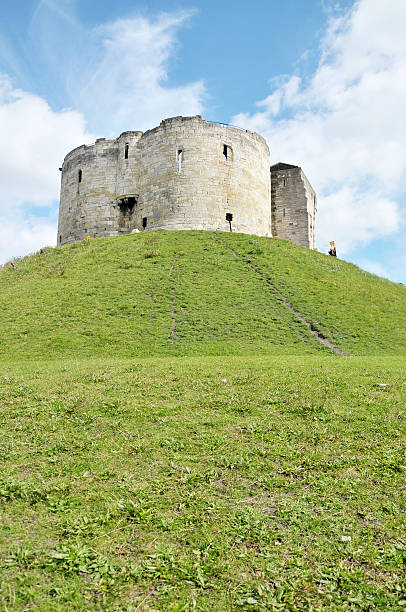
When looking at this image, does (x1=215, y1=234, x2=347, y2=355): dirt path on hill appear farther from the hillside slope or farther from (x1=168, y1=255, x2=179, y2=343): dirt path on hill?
(x1=168, y1=255, x2=179, y2=343): dirt path on hill

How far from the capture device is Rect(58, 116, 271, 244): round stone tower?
1239 inches

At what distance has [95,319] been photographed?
56.0 feet

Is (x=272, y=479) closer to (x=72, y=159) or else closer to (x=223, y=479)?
(x=223, y=479)

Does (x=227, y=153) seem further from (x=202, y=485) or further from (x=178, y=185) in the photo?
(x=202, y=485)

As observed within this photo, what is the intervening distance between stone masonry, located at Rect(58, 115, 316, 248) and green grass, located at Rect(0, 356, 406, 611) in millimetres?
24574

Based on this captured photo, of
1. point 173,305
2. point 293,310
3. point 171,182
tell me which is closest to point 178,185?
point 171,182

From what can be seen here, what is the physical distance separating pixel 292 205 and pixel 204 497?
35540 millimetres

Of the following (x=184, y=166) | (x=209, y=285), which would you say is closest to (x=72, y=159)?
(x=184, y=166)

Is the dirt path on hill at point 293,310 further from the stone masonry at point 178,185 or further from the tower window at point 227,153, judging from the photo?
the tower window at point 227,153

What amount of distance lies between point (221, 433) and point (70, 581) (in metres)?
3.24

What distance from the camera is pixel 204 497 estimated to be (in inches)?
199

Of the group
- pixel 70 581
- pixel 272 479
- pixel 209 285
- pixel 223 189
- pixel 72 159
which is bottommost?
pixel 70 581

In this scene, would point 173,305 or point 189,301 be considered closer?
point 173,305

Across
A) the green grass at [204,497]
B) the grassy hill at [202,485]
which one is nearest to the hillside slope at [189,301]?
the grassy hill at [202,485]
